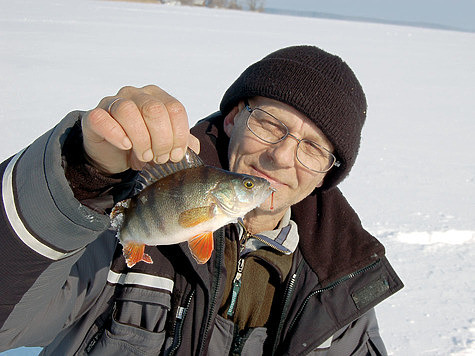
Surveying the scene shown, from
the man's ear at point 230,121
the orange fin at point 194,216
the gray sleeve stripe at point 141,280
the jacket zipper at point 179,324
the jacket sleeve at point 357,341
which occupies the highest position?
the orange fin at point 194,216

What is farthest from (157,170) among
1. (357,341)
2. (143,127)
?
(357,341)

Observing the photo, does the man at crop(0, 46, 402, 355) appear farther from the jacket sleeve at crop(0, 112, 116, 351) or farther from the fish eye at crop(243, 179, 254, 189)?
the fish eye at crop(243, 179, 254, 189)

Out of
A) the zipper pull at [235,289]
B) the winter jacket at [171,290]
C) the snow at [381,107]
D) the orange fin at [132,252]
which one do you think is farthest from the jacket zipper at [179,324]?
the snow at [381,107]

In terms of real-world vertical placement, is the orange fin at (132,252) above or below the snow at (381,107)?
above

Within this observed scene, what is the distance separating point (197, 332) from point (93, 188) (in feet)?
2.67

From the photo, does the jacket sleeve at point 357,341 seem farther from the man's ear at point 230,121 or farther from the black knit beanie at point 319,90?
the man's ear at point 230,121

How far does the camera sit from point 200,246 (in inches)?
50.4

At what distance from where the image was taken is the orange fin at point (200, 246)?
4.17ft

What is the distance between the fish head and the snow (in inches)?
83.1

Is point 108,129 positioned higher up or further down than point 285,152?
higher up

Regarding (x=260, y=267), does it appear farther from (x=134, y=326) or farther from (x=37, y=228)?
(x=37, y=228)

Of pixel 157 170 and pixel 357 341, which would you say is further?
pixel 357 341

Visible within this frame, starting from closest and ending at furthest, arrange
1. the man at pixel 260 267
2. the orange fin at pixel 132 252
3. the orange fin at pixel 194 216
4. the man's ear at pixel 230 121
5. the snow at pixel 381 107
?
the orange fin at pixel 194 216
the orange fin at pixel 132 252
the man at pixel 260 267
the man's ear at pixel 230 121
the snow at pixel 381 107

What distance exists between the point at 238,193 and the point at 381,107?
892 centimetres
